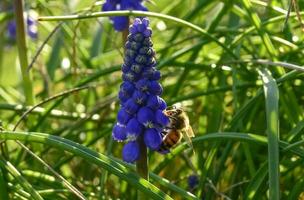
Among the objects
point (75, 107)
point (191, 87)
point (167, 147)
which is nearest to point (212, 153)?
point (167, 147)

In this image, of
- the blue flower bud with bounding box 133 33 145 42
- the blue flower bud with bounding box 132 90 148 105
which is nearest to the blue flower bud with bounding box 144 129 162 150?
the blue flower bud with bounding box 132 90 148 105

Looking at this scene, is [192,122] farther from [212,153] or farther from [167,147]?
[167,147]

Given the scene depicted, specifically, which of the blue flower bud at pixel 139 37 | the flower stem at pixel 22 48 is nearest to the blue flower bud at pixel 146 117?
the blue flower bud at pixel 139 37

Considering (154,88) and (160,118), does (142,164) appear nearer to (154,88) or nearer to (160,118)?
(160,118)

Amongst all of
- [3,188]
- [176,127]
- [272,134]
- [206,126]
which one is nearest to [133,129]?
[176,127]

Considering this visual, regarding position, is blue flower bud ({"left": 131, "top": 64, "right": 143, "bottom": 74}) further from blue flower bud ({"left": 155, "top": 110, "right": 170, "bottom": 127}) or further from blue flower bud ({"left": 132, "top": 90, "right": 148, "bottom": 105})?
blue flower bud ({"left": 155, "top": 110, "right": 170, "bottom": 127})
